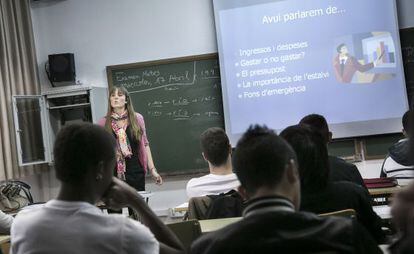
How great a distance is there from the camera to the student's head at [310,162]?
6.58ft

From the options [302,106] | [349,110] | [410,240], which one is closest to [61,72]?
[302,106]

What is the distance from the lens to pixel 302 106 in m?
5.39

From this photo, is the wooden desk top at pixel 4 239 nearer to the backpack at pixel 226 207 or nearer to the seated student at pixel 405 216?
the backpack at pixel 226 207

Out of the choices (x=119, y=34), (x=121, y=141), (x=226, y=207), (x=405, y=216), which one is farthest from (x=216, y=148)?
(x=119, y=34)

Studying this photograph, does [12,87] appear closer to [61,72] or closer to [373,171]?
[61,72]

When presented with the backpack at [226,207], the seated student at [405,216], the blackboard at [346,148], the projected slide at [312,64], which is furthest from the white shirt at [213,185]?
the blackboard at [346,148]

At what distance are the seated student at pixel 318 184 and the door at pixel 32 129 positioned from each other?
14.1 feet

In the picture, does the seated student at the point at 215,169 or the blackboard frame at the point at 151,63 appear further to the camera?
the blackboard frame at the point at 151,63

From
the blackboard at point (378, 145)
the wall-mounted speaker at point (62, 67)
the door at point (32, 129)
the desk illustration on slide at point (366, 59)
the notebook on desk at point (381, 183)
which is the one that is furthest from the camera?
the wall-mounted speaker at point (62, 67)

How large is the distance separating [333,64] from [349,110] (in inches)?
20.5

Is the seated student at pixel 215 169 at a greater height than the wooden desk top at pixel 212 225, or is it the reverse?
the seated student at pixel 215 169

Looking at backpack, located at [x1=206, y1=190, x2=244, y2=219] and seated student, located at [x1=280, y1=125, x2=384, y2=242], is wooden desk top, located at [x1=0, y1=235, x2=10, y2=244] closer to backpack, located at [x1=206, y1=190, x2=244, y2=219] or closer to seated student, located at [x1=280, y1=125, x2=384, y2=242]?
backpack, located at [x1=206, y1=190, x2=244, y2=219]

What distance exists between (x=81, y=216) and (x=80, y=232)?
0.05 metres

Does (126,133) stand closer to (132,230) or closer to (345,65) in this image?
(345,65)
